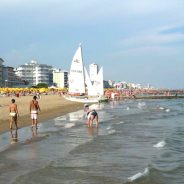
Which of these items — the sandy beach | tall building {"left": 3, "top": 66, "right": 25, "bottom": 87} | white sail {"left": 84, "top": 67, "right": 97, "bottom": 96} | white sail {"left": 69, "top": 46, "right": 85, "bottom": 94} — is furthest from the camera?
tall building {"left": 3, "top": 66, "right": 25, "bottom": 87}

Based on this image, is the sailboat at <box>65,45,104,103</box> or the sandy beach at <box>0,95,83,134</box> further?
the sailboat at <box>65,45,104,103</box>

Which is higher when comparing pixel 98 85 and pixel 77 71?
Answer: pixel 77 71

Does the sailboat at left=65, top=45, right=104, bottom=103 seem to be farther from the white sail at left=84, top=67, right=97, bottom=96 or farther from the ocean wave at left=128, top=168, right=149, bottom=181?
the ocean wave at left=128, top=168, right=149, bottom=181

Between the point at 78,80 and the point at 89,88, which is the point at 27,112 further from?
the point at 89,88

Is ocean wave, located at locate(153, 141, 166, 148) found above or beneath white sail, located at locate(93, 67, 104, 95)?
beneath

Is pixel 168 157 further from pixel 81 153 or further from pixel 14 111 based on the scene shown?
pixel 14 111

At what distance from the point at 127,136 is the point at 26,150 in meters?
6.83

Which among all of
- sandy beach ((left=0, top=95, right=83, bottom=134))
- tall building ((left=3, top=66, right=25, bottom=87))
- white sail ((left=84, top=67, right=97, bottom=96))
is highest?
tall building ((left=3, top=66, right=25, bottom=87))

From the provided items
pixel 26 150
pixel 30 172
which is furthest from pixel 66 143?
pixel 30 172

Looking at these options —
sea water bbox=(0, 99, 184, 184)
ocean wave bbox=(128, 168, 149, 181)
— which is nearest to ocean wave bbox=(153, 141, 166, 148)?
sea water bbox=(0, 99, 184, 184)

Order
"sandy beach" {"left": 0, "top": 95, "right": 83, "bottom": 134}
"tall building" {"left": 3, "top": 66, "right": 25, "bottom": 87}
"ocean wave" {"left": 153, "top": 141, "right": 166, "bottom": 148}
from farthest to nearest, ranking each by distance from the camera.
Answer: "tall building" {"left": 3, "top": 66, "right": 25, "bottom": 87} → "sandy beach" {"left": 0, "top": 95, "right": 83, "bottom": 134} → "ocean wave" {"left": 153, "top": 141, "right": 166, "bottom": 148}

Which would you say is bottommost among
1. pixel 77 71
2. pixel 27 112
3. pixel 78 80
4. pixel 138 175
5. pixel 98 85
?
pixel 138 175

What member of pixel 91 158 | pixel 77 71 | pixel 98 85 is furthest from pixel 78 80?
pixel 91 158

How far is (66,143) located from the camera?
57.9 feet
